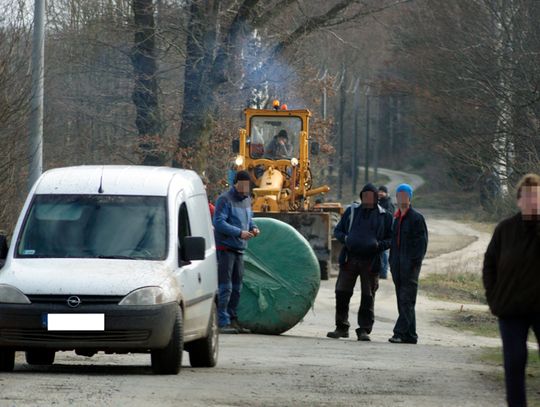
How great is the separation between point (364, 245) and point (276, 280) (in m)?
1.45

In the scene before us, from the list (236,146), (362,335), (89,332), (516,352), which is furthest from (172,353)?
(236,146)

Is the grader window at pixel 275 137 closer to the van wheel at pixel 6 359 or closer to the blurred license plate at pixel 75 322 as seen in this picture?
the van wheel at pixel 6 359

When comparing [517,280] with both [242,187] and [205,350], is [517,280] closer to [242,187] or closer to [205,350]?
[205,350]

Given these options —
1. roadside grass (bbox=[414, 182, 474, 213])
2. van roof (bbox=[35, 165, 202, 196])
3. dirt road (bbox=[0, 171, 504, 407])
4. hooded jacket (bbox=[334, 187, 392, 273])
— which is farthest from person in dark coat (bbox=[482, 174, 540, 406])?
roadside grass (bbox=[414, 182, 474, 213])

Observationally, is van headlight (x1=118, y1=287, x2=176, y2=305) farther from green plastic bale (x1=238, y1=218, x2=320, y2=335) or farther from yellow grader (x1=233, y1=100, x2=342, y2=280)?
yellow grader (x1=233, y1=100, x2=342, y2=280)

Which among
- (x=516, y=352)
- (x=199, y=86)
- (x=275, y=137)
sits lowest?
(x=516, y=352)

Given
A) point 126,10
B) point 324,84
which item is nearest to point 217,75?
point 126,10

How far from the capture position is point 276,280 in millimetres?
17391

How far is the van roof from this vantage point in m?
12.1

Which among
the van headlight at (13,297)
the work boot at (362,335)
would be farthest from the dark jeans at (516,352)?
the work boot at (362,335)

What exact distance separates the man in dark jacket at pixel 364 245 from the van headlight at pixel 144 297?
18.9 ft

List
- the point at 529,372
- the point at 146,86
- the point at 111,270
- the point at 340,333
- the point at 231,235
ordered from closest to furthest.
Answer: the point at 111,270
the point at 529,372
the point at 231,235
the point at 340,333
the point at 146,86

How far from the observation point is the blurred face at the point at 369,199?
16.4 metres

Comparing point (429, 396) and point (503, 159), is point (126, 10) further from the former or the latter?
point (429, 396)
